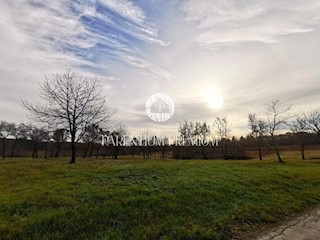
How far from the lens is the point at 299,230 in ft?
27.9

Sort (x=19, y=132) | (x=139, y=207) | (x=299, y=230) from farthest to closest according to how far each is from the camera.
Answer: (x=19, y=132)
(x=139, y=207)
(x=299, y=230)

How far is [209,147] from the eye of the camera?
76.9m

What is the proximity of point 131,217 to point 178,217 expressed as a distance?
1.52 m

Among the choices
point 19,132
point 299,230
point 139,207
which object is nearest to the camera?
point 299,230

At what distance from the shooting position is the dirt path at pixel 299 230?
7738 mm

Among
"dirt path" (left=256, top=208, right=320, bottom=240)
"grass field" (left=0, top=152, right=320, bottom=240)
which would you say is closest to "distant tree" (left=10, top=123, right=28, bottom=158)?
"grass field" (left=0, top=152, right=320, bottom=240)

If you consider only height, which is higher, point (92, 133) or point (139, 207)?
point (92, 133)

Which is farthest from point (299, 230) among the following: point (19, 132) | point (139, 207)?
point (19, 132)

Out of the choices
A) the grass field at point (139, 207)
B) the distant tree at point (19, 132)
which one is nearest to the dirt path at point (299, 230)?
the grass field at point (139, 207)

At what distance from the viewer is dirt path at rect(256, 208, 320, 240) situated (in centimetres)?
774

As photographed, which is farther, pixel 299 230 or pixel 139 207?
pixel 139 207

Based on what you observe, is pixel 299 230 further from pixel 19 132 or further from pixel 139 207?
pixel 19 132

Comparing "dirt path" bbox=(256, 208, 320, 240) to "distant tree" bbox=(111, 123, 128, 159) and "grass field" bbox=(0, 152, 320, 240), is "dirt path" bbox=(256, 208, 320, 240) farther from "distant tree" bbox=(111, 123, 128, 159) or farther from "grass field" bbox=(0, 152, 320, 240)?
"distant tree" bbox=(111, 123, 128, 159)

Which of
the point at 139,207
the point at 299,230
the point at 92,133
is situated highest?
the point at 92,133
